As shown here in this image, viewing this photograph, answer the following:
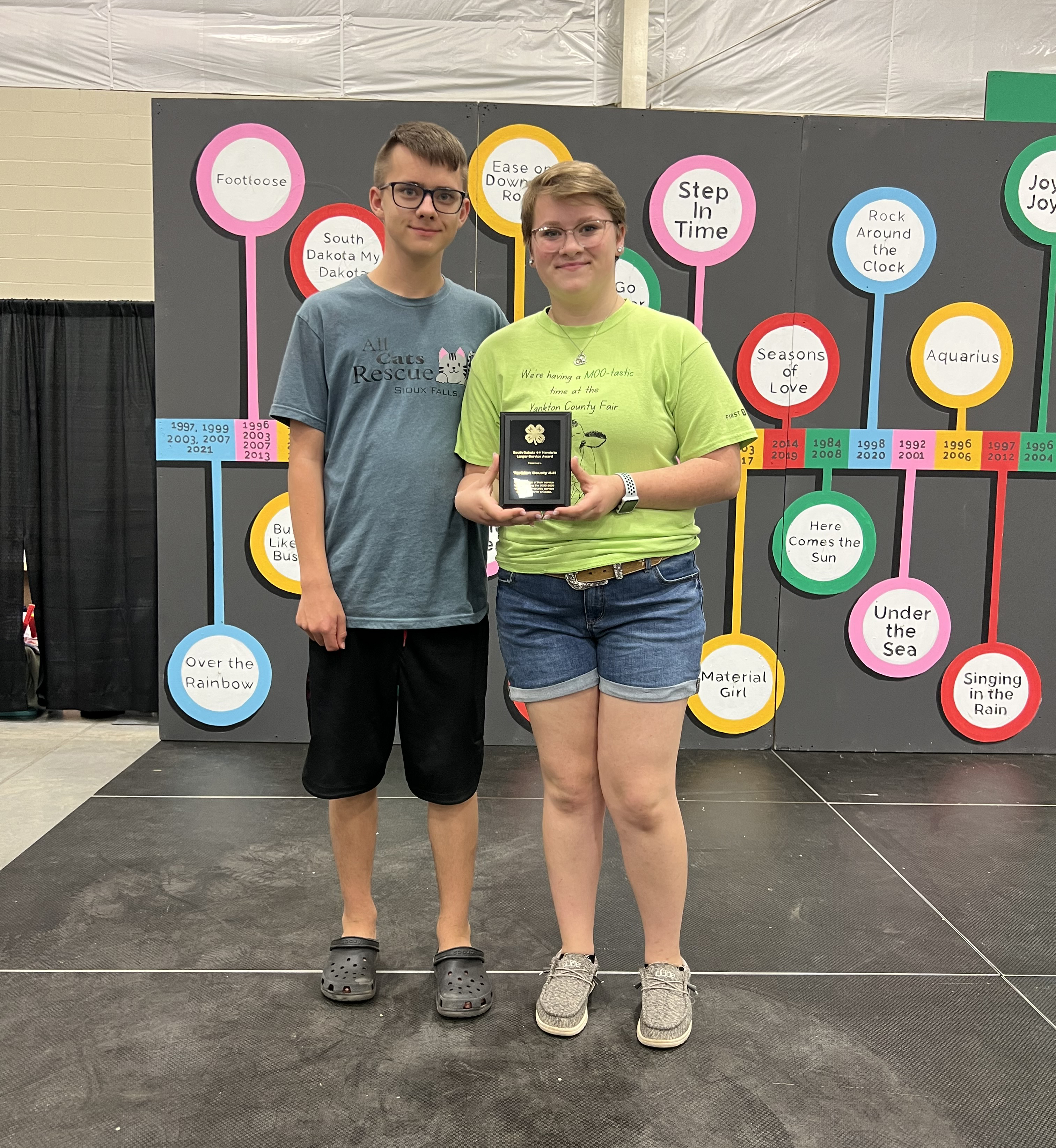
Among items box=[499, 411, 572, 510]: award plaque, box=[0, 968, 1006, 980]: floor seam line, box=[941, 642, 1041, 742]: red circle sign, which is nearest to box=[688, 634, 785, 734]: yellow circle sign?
box=[941, 642, 1041, 742]: red circle sign

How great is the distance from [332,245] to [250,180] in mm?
354

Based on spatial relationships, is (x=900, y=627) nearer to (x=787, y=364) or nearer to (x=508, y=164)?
(x=787, y=364)

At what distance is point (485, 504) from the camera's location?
150 cm

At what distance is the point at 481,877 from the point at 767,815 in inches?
36.8

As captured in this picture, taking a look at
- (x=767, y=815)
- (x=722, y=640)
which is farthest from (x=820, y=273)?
(x=767, y=815)

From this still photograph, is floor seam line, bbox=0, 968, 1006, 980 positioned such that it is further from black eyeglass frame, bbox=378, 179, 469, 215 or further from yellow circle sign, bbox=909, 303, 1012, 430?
yellow circle sign, bbox=909, 303, 1012, 430

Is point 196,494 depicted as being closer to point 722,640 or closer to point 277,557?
point 277,557

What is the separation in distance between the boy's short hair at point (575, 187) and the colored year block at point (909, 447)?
2.10m

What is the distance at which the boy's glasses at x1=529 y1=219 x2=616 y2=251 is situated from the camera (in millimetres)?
1446

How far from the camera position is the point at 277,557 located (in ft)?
10.7

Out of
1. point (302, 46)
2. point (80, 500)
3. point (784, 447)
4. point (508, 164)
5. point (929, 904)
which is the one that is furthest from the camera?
point (302, 46)

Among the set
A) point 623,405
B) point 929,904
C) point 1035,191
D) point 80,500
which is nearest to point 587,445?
point 623,405

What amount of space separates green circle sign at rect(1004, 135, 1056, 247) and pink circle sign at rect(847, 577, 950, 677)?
129cm

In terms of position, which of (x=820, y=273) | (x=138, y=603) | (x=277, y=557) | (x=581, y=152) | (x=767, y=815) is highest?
(x=581, y=152)
